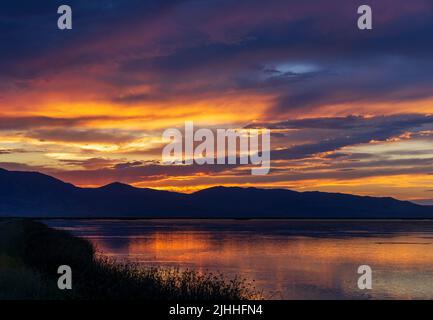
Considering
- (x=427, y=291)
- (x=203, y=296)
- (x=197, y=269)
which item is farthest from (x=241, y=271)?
(x=203, y=296)

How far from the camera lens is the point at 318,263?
61.7 metres

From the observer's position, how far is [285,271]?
5375 centimetres
